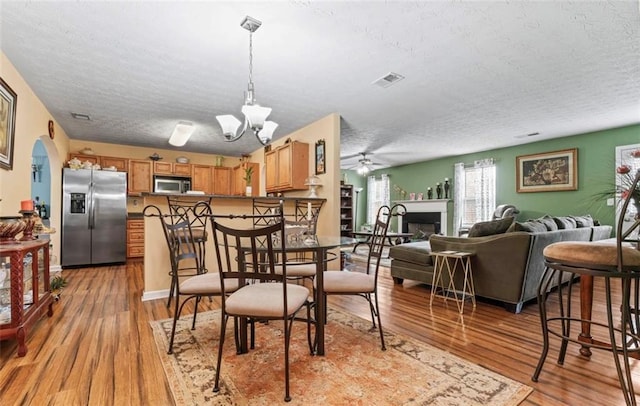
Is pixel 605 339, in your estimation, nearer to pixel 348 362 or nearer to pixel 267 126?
pixel 348 362

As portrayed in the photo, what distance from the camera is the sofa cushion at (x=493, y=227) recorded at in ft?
10.2

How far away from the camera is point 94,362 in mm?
1914

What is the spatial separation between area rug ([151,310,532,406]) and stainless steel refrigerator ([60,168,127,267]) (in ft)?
12.9

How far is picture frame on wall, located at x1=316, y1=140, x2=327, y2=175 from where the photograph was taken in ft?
14.9

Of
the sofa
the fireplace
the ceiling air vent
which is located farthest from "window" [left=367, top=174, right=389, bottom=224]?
the ceiling air vent

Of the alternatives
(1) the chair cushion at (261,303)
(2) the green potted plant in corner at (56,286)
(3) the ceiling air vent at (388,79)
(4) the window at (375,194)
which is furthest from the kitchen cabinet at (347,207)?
(1) the chair cushion at (261,303)

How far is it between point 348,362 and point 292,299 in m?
0.62

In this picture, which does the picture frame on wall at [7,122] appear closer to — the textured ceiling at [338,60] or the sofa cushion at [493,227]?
the textured ceiling at [338,60]

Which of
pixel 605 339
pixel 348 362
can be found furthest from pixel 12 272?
pixel 605 339

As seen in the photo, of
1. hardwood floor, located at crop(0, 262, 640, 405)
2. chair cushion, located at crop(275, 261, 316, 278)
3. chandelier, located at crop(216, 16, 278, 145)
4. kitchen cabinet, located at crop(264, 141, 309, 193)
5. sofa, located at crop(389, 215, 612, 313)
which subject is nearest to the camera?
hardwood floor, located at crop(0, 262, 640, 405)

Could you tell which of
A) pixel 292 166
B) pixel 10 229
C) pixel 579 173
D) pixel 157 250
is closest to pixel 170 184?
pixel 292 166

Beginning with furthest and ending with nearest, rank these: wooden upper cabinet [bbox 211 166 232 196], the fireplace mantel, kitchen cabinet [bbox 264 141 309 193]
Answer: the fireplace mantel < wooden upper cabinet [bbox 211 166 232 196] < kitchen cabinet [bbox 264 141 309 193]

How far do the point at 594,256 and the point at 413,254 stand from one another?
7.44ft

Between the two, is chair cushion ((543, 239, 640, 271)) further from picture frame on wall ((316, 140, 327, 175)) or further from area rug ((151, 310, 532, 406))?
picture frame on wall ((316, 140, 327, 175))
